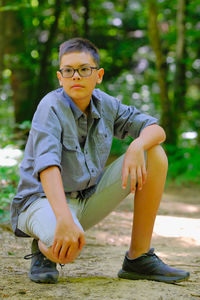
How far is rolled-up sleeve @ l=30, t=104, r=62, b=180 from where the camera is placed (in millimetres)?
1984

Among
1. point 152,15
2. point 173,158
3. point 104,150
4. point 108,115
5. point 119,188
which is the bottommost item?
point 173,158

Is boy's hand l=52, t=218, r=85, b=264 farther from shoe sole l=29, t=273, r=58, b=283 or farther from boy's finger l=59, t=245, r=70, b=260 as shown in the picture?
shoe sole l=29, t=273, r=58, b=283

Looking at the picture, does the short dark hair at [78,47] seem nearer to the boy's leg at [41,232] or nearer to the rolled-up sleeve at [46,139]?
the rolled-up sleeve at [46,139]

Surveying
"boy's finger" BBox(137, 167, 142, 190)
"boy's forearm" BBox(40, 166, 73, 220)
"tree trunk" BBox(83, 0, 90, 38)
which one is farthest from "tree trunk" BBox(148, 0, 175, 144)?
"boy's forearm" BBox(40, 166, 73, 220)

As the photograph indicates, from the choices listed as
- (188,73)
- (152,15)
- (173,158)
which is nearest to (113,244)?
(173,158)

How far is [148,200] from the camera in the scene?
2238 millimetres

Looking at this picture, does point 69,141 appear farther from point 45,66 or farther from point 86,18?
point 86,18

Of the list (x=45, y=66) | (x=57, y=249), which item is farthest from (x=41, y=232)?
(x=45, y=66)

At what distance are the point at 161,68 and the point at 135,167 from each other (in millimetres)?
6095

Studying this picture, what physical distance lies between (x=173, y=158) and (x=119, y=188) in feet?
16.3

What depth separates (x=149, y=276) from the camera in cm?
226

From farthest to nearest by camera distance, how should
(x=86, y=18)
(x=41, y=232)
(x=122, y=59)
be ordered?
(x=122, y=59), (x=86, y=18), (x=41, y=232)

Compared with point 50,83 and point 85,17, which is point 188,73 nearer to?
point 85,17

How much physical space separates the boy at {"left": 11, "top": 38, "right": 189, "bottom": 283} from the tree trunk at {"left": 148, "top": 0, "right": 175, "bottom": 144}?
5.37 metres
